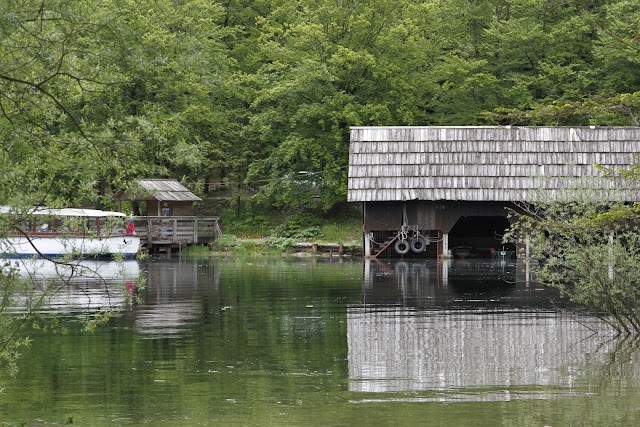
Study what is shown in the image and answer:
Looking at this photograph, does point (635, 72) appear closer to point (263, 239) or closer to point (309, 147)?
point (309, 147)

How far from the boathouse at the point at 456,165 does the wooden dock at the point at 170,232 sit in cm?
913

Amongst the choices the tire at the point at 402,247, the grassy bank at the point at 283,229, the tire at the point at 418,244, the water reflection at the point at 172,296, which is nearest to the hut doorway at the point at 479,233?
the tire at the point at 418,244

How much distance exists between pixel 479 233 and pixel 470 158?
654 cm

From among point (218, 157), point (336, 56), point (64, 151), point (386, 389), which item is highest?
point (336, 56)

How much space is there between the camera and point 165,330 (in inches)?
849

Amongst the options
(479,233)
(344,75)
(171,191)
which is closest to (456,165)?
(479,233)

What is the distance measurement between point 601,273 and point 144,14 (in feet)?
122

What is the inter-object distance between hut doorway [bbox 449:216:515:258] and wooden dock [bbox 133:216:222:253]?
35.0ft

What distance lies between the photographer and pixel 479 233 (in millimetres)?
48812

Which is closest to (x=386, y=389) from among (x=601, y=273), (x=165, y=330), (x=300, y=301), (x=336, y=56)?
(x=601, y=273)

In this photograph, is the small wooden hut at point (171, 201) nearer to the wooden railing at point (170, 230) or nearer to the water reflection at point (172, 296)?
the wooden railing at point (170, 230)

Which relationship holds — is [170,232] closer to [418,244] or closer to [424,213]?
[418,244]

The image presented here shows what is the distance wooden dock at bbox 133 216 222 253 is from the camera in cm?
4881

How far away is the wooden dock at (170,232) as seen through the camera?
48812mm
